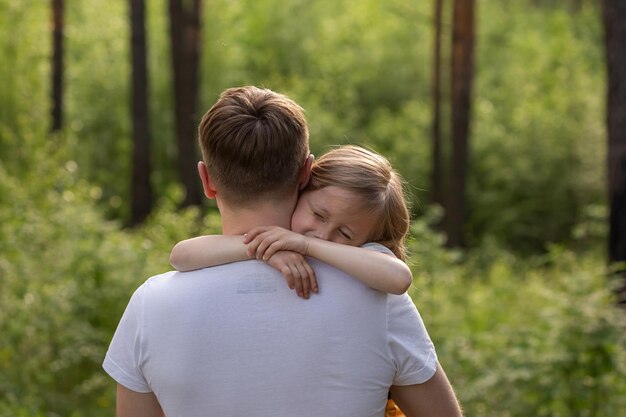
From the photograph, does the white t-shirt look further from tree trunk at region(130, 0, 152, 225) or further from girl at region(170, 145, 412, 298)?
tree trunk at region(130, 0, 152, 225)

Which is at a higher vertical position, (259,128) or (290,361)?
(259,128)

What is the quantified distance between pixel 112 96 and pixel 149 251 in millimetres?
25807

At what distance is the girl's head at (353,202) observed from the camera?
8.63 feet

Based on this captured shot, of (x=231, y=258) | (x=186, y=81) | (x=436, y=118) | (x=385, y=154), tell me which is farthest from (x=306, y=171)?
(x=385, y=154)

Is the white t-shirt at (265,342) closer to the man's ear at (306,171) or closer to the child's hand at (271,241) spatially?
the child's hand at (271,241)

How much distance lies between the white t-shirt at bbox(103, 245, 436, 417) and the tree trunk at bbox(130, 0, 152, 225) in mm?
20282

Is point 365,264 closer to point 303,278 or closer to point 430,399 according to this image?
point 303,278

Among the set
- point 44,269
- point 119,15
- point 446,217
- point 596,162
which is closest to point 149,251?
point 44,269

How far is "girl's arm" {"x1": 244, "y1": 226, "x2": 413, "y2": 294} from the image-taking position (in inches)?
93.8

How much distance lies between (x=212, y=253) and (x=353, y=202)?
0.41 metres

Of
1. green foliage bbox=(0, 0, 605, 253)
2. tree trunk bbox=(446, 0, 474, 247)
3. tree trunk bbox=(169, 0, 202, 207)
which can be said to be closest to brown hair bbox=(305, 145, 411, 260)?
tree trunk bbox=(169, 0, 202, 207)

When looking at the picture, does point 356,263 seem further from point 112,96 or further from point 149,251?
point 112,96

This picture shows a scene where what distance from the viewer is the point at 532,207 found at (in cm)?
3381

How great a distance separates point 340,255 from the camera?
7.97 feet
